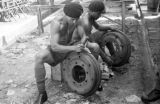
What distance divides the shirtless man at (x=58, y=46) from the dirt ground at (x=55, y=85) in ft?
1.23

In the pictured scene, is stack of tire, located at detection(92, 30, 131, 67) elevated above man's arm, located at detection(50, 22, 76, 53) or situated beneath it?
situated beneath

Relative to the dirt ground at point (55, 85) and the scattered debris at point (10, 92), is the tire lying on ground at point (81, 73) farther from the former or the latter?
the scattered debris at point (10, 92)

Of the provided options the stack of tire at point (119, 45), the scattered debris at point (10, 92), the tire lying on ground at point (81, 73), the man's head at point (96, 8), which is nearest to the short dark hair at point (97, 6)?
the man's head at point (96, 8)

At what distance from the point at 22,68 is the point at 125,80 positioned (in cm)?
219

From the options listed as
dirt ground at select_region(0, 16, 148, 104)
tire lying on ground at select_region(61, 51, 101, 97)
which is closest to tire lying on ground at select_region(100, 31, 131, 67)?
dirt ground at select_region(0, 16, 148, 104)

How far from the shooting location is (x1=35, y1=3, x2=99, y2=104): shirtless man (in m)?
4.19

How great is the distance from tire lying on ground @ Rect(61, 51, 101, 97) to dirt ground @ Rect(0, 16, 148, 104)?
0.17 meters

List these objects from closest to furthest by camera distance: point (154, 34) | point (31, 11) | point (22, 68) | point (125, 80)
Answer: point (125, 80), point (22, 68), point (154, 34), point (31, 11)

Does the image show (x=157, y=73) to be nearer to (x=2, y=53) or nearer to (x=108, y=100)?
(x=108, y=100)

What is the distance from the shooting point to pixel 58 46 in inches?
164

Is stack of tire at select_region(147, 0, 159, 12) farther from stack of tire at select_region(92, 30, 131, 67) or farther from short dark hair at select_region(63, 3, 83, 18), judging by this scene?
short dark hair at select_region(63, 3, 83, 18)

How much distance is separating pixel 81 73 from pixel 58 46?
2.35 feet

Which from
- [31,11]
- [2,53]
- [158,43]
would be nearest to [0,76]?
[2,53]

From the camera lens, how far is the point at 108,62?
5.05 m
